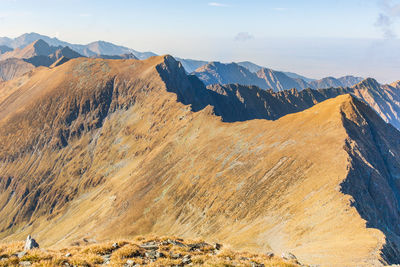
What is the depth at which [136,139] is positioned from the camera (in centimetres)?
15838

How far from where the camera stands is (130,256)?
1678 centimetres

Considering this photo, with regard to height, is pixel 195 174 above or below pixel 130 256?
below

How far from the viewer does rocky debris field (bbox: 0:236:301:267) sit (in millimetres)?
15086

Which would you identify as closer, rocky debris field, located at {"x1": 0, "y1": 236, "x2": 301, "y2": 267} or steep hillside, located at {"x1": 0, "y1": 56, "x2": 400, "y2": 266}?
rocky debris field, located at {"x1": 0, "y1": 236, "x2": 301, "y2": 267}

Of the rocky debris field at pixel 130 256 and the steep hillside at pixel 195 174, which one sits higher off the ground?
the rocky debris field at pixel 130 256

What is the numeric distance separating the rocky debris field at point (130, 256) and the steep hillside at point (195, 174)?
18.3 metres

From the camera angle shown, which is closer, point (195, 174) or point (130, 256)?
point (130, 256)

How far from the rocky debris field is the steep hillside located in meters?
18.3

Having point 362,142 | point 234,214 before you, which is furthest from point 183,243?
point 362,142

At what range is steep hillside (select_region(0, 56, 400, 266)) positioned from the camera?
55.9 m

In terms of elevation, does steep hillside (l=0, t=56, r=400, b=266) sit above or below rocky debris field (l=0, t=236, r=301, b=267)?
below

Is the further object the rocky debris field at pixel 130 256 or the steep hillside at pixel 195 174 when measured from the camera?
the steep hillside at pixel 195 174

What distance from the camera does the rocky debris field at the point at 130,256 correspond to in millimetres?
15086

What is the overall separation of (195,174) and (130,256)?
264 feet
